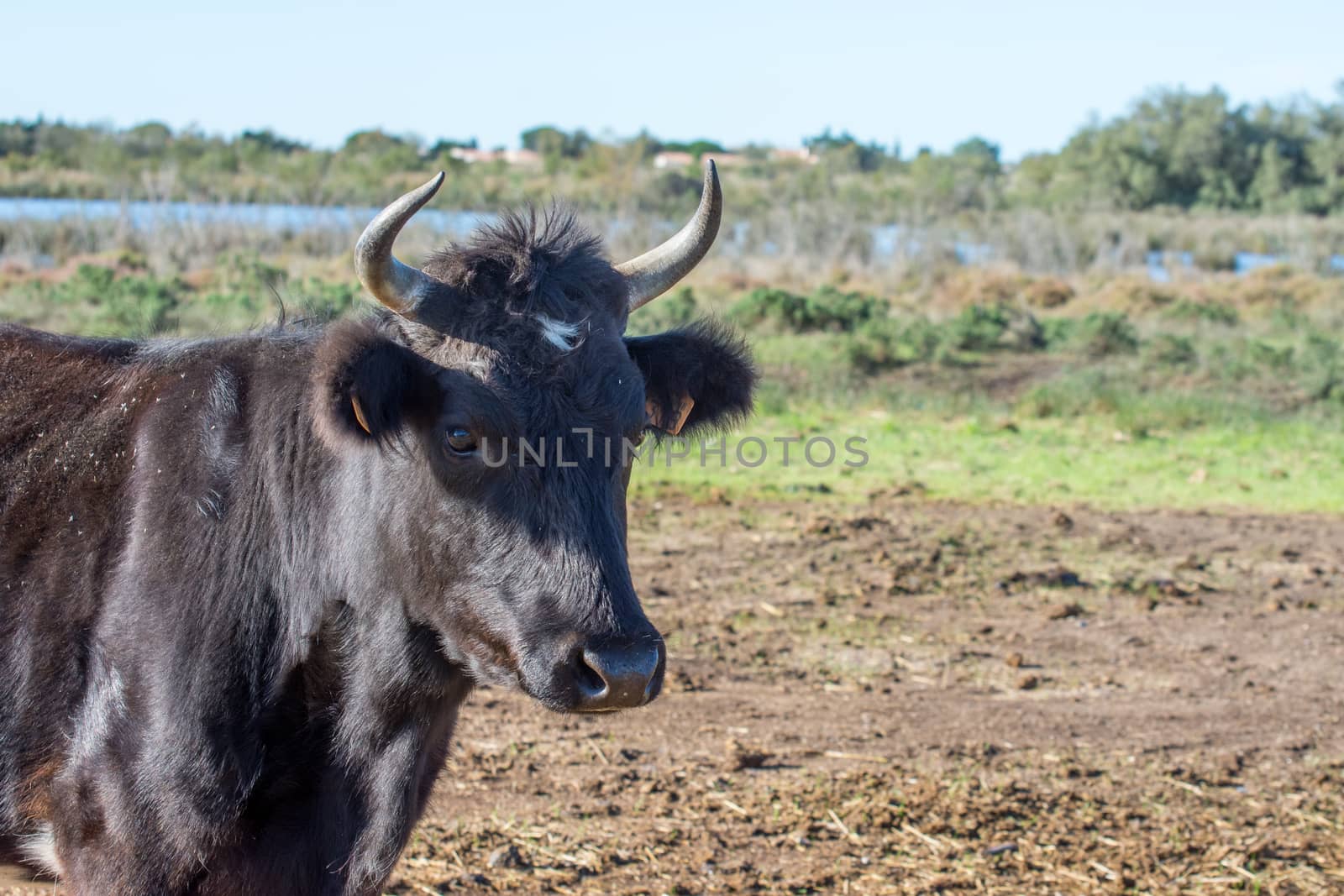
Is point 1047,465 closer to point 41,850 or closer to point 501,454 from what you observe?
point 501,454

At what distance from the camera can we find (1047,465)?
12812 mm

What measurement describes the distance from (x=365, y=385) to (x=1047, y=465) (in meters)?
10.5

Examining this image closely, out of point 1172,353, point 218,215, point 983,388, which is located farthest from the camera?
point 218,215

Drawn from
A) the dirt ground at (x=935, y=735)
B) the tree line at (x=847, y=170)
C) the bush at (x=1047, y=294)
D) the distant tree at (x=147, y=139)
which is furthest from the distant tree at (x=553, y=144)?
the dirt ground at (x=935, y=735)

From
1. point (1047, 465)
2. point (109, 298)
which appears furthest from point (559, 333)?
point (109, 298)

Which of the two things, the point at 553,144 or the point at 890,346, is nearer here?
the point at 890,346

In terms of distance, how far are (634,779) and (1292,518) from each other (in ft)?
26.0

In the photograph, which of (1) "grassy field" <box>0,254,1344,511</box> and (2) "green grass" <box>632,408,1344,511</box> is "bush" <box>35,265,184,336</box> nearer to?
(1) "grassy field" <box>0,254,1344,511</box>

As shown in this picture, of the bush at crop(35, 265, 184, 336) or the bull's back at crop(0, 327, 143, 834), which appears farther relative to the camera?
the bush at crop(35, 265, 184, 336)

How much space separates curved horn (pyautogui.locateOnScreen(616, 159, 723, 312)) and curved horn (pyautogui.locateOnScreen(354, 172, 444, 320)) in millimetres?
718

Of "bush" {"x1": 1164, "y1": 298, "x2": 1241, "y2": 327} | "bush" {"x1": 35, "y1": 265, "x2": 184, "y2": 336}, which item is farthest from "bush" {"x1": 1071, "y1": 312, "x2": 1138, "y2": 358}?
"bush" {"x1": 35, "y1": 265, "x2": 184, "y2": 336}

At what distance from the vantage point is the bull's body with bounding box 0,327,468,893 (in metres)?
3.41

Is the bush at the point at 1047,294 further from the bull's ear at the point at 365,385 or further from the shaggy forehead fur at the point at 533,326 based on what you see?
the bull's ear at the point at 365,385

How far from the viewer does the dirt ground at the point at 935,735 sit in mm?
5223
